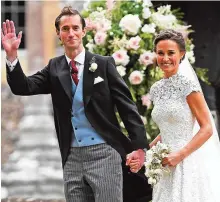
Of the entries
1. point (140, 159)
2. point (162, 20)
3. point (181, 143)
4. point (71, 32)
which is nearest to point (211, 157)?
point (181, 143)

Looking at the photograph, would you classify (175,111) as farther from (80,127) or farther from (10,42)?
(10,42)

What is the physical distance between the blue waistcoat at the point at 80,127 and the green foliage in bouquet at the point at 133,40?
7.62 feet

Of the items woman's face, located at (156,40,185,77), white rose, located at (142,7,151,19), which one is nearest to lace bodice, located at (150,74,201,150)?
woman's face, located at (156,40,185,77)

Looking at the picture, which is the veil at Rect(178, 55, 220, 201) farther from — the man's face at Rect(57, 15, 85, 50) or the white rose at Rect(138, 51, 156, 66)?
the white rose at Rect(138, 51, 156, 66)

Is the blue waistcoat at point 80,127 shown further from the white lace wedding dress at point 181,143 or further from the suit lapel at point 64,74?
the white lace wedding dress at point 181,143

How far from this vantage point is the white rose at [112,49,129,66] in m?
7.50

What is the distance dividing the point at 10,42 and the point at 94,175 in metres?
0.97

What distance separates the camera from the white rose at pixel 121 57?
7503mm

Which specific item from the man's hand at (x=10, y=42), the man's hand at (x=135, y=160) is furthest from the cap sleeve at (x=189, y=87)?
the man's hand at (x=10, y=42)

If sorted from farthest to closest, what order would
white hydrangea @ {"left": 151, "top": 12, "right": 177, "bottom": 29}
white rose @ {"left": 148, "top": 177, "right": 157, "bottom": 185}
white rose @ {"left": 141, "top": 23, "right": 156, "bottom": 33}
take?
1. white hydrangea @ {"left": 151, "top": 12, "right": 177, "bottom": 29}
2. white rose @ {"left": 141, "top": 23, "right": 156, "bottom": 33}
3. white rose @ {"left": 148, "top": 177, "right": 157, "bottom": 185}

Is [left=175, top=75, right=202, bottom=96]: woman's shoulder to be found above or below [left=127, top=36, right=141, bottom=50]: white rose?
below

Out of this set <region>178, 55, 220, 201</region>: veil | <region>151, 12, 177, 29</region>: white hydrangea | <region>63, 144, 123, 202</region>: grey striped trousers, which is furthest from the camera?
<region>151, 12, 177, 29</region>: white hydrangea

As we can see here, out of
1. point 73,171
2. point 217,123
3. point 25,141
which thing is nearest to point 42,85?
point 73,171

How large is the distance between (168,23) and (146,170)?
9.00ft
